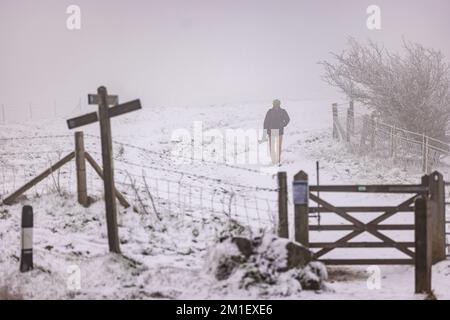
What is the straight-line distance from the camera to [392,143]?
18922 millimetres

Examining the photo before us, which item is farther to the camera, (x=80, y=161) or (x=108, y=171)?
(x=80, y=161)

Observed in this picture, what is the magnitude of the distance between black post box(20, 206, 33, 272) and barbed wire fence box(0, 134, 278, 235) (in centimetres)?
251

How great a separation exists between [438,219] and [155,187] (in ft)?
24.2

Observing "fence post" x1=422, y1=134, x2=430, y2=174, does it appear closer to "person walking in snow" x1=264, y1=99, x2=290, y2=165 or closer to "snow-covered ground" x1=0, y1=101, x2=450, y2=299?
"snow-covered ground" x1=0, y1=101, x2=450, y2=299

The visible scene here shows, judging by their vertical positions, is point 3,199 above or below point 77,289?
above

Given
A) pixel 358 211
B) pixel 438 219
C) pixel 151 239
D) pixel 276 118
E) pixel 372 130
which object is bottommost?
pixel 151 239

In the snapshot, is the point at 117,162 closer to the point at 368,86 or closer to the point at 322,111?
the point at 368,86

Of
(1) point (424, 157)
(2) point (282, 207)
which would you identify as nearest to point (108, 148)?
(2) point (282, 207)

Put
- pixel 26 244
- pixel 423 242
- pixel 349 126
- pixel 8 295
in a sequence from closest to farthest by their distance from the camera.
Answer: pixel 8 295, pixel 423 242, pixel 26 244, pixel 349 126

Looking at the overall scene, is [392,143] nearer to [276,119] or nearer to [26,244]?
[276,119]

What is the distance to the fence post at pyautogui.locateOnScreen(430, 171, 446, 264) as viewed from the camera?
29.6 ft
